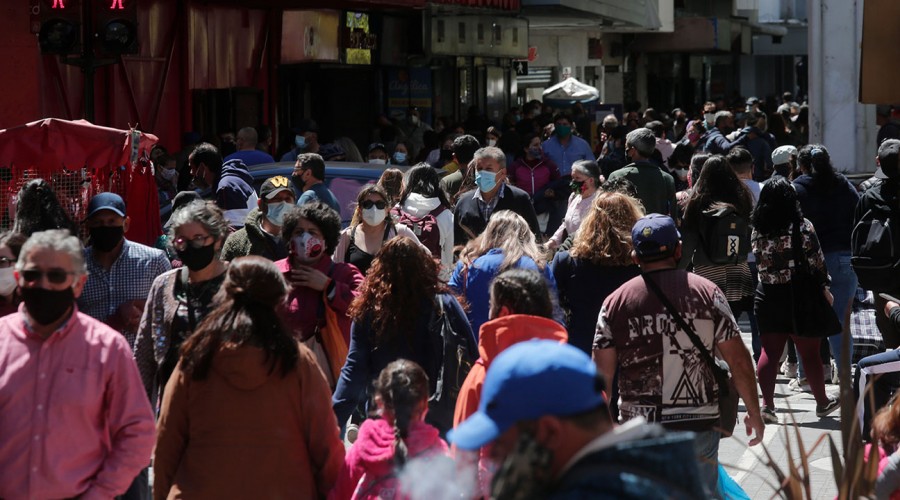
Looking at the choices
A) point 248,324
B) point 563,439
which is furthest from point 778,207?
point 563,439

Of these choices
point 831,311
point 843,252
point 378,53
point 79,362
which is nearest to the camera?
point 79,362

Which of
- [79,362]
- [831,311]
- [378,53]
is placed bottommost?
[831,311]

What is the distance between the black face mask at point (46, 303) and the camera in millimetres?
A: 4770

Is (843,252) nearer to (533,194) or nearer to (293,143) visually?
(533,194)

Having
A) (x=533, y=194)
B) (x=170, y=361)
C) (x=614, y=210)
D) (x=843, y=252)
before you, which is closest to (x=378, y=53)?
(x=533, y=194)

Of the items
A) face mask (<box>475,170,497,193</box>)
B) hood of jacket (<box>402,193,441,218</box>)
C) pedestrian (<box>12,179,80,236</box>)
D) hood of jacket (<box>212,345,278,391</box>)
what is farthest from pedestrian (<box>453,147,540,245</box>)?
hood of jacket (<box>212,345,278,391</box>)

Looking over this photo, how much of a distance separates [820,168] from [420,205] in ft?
9.49

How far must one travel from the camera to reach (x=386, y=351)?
629 cm

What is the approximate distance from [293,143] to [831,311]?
30.2 feet

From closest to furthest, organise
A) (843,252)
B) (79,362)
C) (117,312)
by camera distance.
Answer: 1. (79,362)
2. (117,312)
3. (843,252)

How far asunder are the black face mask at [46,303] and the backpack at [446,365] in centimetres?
189

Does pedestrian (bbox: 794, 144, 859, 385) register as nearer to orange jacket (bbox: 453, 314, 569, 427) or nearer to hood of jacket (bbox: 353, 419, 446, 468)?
orange jacket (bbox: 453, 314, 569, 427)

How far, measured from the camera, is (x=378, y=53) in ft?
78.8

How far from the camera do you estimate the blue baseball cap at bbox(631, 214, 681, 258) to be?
6074mm
